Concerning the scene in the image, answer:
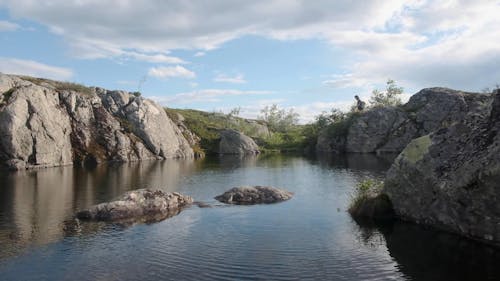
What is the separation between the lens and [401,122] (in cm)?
15188

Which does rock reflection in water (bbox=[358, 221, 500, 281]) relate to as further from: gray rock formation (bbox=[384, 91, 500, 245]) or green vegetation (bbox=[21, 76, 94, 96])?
green vegetation (bbox=[21, 76, 94, 96])

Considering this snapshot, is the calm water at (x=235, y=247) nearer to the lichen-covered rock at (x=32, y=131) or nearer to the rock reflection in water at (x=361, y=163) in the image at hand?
the rock reflection in water at (x=361, y=163)

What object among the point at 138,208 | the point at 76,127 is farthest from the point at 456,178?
the point at 76,127

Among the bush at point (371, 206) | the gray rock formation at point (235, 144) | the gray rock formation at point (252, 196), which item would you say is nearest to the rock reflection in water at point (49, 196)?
the gray rock formation at point (252, 196)

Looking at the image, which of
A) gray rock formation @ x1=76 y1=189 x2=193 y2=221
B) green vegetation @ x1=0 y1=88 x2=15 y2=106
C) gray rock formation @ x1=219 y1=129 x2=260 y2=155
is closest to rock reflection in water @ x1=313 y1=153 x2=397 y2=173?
gray rock formation @ x1=219 y1=129 x2=260 y2=155

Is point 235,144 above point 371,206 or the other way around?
above

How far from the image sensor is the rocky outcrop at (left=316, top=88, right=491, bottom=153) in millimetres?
149000

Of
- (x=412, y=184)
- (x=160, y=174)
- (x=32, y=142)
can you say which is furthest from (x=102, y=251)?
(x=32, y=142)

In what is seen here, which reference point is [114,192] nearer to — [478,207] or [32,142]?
[478,207]

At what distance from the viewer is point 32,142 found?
92.6 m

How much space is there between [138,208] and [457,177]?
26324 millimetres

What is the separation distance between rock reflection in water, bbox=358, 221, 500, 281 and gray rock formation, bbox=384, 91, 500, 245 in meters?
1.16

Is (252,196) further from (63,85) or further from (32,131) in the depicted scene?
(63,85)

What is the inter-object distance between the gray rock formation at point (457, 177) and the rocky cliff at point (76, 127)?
77346mm
